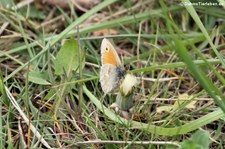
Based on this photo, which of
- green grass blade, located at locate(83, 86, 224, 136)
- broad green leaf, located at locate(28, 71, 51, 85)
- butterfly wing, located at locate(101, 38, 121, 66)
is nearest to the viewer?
green grass blade, located at locate(83, 86, 224, 136)

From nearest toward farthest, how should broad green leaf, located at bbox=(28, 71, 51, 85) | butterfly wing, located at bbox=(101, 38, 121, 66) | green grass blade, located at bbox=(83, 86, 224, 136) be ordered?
green grass blade, located at bbox=(83, 86, 224, 136), butterfly wing, located at bbox=(101, 38, 121, 66), broad green leaf, located at bbox=(28, 71, 51, 85)

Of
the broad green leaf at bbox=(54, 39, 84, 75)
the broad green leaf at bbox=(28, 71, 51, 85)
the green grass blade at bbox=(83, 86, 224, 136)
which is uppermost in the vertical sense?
the broad green leaf at bbox=(54, 39, 84, 75)

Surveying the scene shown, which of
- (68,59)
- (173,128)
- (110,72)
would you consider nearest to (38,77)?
(68,59)

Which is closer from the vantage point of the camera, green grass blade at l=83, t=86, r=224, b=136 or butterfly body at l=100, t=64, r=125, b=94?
green grass blade at l=83, t=86, r=224, b=136

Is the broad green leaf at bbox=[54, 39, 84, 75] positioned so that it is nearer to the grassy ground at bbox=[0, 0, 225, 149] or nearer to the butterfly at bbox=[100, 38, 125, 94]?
the grassy ground at bbox=[0, 0, 225, 149]

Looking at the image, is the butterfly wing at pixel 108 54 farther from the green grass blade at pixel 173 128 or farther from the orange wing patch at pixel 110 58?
the green grass blade at pixel 173 128

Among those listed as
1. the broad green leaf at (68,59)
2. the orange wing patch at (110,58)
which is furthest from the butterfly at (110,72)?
the broad green leaf at (68,59)

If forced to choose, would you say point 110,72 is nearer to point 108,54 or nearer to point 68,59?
point 108,54

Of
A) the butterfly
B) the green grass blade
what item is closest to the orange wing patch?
the butterfly
